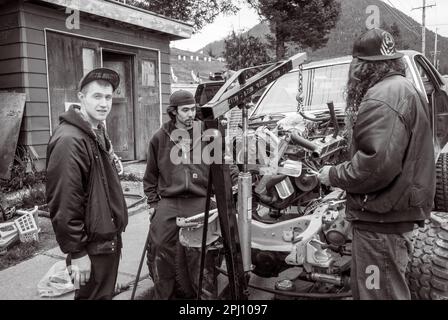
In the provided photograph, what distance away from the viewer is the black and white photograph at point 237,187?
227 centimetres

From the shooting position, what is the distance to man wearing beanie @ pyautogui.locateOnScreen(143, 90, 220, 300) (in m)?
3.43

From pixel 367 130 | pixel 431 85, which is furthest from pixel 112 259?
pixel 431 85

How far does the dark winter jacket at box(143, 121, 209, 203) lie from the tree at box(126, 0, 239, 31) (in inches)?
572

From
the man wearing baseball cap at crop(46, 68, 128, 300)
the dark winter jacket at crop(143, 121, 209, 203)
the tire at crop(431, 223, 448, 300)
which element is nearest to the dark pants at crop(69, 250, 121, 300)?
the man wearing baseball cap at crop(46, 68, 128, 300)

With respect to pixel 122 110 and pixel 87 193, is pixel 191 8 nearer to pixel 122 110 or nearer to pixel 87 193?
pixel 122 110

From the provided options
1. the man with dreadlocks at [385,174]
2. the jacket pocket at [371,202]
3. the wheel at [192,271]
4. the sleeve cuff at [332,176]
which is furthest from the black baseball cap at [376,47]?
the wheel at [192,271]

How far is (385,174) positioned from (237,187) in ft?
3.37

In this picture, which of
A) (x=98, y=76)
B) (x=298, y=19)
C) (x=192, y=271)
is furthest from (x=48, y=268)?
(x=298, y=19)

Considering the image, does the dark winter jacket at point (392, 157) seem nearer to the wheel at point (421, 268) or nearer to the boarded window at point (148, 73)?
the wheel at point (421, 268)

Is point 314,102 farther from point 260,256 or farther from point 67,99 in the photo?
point 67,99

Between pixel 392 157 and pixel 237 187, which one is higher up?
pixel 392 157

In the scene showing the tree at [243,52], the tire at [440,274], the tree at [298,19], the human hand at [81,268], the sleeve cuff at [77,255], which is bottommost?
the tire at [440,274]

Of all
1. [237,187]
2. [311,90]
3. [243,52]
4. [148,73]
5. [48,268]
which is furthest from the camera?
[243,52]

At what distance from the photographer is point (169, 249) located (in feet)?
11.2
